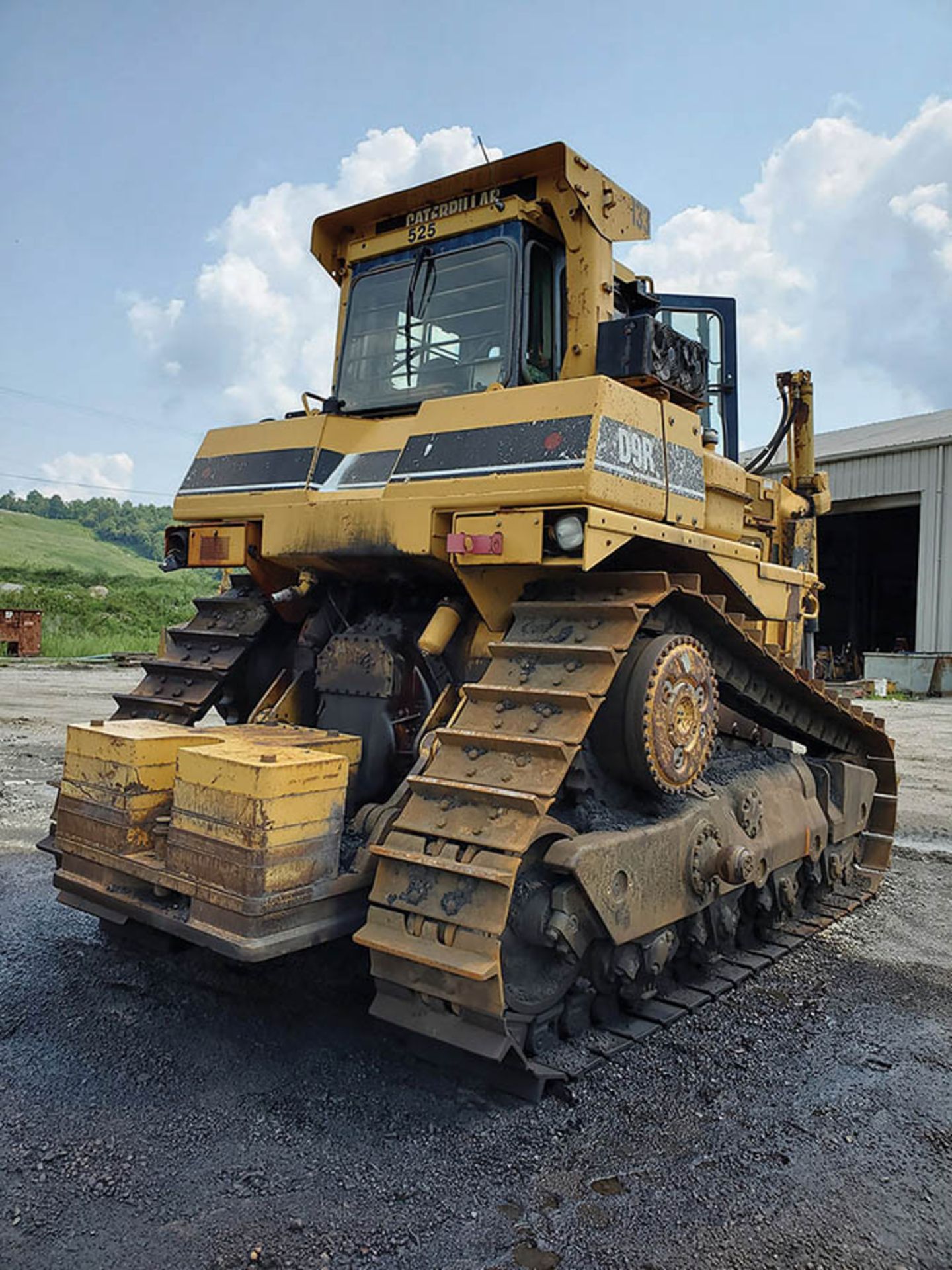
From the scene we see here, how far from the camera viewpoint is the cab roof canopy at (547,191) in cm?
500

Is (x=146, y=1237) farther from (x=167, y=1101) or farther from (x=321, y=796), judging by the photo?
(x=321, y=796)

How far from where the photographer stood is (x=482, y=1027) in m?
3.49

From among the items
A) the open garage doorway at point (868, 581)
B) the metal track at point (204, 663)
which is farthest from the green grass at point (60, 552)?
the metal track at point (204, 663)

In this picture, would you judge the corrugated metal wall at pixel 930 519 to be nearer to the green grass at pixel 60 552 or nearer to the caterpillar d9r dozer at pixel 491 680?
the caterpillar d9r dozer at pixel 491 680

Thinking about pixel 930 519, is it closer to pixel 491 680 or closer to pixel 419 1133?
pixel 491 680

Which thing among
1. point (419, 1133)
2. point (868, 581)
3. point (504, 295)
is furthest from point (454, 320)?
point (868, 581)

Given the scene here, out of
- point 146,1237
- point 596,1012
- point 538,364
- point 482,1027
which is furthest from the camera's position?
point 538,364

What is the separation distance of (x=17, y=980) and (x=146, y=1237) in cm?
220

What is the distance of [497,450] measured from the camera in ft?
14.2

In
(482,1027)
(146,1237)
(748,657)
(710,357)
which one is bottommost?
(146,1237)

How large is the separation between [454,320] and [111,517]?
308 ft

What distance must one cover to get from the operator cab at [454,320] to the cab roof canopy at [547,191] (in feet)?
0.60

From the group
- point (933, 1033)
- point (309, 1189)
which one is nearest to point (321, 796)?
point (309, 1189)

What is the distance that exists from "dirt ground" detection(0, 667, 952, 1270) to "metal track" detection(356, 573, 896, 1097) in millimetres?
296
